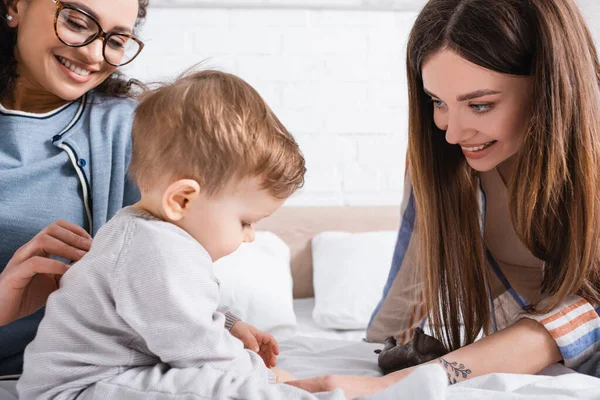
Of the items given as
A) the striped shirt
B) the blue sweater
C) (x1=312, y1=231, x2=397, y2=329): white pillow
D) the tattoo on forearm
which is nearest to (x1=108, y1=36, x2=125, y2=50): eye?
the blue sweater

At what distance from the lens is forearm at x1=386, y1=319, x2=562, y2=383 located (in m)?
1.28

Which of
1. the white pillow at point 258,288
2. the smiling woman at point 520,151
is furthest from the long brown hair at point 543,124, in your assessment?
the white pillow at point 258,288

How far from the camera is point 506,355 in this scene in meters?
1.30

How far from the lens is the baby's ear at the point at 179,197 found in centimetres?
98

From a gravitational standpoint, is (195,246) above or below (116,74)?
below

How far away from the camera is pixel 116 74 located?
1552 mm

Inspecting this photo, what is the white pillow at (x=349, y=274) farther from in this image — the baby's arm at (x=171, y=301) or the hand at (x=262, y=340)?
the baby's arm at (x=171, y=301)

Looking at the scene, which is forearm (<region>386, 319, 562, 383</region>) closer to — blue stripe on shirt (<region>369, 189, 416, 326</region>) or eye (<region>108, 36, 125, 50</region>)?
blue stripe on shirt (<region>369, 189, 416, 326</region>)

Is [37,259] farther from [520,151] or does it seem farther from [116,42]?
[520,151]

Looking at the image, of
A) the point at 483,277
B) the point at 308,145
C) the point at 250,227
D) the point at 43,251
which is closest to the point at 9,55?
the point at 43,251

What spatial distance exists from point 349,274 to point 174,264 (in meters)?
1.46

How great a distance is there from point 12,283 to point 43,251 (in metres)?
0.07

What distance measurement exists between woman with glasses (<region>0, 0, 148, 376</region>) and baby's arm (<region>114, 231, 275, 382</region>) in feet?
1.23

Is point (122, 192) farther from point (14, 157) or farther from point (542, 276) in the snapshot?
point (542, 276)
